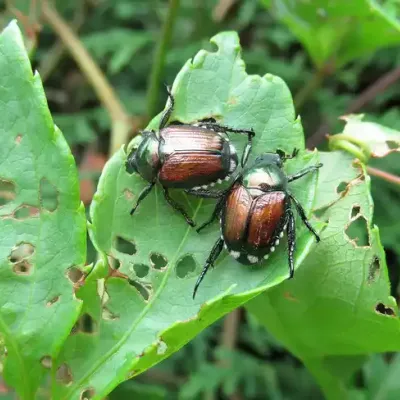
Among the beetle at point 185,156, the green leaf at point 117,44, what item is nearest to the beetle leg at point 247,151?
the beetle at point 185,156

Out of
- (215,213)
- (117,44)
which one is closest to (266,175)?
(215,213)

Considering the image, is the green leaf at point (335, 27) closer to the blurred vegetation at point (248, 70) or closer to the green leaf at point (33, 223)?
the blurred vegetation at point (248, 70)

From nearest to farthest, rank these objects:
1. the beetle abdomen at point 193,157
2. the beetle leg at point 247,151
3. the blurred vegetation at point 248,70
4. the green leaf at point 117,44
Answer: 1. the beetle leg at point 247,151
2. the beetle abdomen at point 193,157
3. the blurred vegetation at point 248,70
4. the green leaf at point 117,44

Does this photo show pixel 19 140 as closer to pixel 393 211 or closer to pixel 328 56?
pixel 328 56

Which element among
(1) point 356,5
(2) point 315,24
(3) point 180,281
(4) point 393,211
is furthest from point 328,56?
(3) point 180,281

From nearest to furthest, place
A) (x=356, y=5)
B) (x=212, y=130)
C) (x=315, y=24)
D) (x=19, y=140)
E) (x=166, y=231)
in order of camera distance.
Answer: (x=19, y=140) → (x=166, y=231) → (x=212, y=130) → (x=356, y=5) → (x=315, y=24)

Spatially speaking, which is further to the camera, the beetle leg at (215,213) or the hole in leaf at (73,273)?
the beetle leg at (215,213)

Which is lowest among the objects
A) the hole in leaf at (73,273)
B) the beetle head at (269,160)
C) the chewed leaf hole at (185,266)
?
the chewed leaf hole at (185,266)
